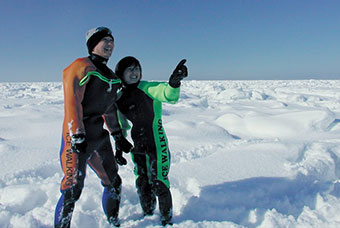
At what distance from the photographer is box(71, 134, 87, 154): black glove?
1.23 metres

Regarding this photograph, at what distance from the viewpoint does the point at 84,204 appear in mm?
1829

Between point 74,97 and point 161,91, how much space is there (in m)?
0.49

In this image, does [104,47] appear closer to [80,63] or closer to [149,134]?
[80,63]

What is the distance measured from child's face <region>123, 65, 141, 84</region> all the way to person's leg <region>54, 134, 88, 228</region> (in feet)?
1.72

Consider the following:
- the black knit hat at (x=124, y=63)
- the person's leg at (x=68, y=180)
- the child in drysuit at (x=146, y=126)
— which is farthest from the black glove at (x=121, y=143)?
the black knit hat at (x=124, y=63)

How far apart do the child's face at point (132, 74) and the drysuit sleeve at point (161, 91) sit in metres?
0.05

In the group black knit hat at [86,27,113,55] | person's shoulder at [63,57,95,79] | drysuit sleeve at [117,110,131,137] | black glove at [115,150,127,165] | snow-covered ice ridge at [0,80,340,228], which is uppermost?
black knit hat at [86,27,113,55]

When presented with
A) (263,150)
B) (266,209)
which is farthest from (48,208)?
(263,150)

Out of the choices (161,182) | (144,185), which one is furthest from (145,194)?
(161,182)

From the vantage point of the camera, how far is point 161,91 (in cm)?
142

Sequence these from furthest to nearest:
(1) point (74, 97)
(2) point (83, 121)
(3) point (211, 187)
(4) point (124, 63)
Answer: (3) point (211, 187) < (4) point (124, 63) < (2) point (83, 121) < (1) point (74, 97)

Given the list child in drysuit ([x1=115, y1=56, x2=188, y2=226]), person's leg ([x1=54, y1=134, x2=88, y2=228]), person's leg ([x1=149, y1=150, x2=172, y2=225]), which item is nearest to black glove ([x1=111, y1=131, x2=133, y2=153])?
child in drysuit ([x1=115, y1=56, x2=188, y2=226])

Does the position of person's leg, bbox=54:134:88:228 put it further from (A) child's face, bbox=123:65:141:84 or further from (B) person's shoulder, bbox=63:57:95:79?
(A) child's face, bbox=123:65:141:84

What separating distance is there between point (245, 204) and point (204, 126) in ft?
9.68
